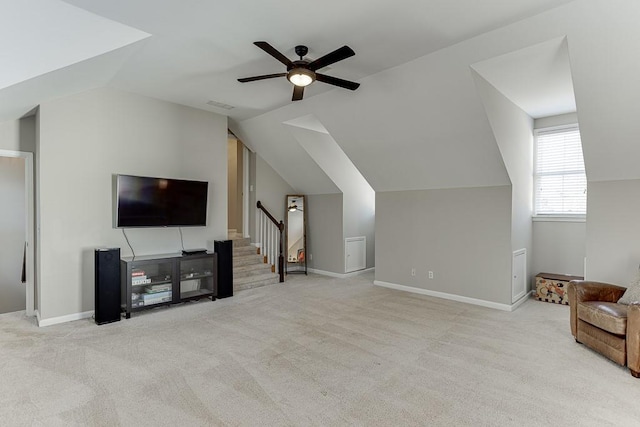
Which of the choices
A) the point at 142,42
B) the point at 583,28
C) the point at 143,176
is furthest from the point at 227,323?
the point at 583,28

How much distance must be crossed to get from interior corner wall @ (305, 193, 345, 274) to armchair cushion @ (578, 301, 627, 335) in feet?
13.9

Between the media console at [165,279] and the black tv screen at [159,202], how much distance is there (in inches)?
20.6

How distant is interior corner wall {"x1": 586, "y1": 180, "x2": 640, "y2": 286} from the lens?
12.3 ft

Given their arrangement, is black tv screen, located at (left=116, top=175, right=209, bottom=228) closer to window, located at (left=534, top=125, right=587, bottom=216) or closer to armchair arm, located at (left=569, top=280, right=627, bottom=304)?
armchair arm, located at (left=569, top=280, right=627, bottom=304)

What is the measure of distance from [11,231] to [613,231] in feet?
29.1

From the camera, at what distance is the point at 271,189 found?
7.31 m

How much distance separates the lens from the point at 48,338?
369 centimetres

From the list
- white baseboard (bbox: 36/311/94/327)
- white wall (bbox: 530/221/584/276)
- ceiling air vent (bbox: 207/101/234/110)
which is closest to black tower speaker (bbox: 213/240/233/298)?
white baseboard (bbox: 36/311/94/327)

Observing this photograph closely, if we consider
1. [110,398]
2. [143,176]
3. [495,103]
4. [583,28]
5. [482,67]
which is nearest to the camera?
[110,398]

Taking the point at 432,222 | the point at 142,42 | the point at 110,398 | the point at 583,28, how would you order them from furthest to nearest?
the point at 432,222 < the point at 142,42 < the point at 583,28 < the point at 110,398

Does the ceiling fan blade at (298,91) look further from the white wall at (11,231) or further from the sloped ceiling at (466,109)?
the white wall at (11,231)

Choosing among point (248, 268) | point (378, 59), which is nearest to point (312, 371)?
point (378, 59)

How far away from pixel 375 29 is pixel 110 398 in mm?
3806

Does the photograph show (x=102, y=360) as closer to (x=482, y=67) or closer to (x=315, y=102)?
(x=315, y=102)
